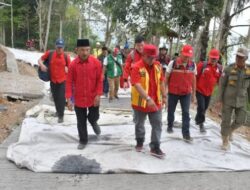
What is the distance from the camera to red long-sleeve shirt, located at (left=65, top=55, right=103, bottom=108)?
697 centimetres

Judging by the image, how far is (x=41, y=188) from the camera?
5.64 metres

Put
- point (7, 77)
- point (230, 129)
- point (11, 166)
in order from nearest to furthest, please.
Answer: point (11, 166)
point (230, 129)
point (7, 77)

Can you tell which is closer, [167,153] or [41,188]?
[41,188]

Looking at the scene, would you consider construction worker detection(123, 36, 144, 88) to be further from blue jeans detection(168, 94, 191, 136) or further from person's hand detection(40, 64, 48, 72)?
person's hand detection(40, 64, 48, 72)

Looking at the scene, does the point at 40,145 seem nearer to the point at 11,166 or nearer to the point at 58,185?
the point at 11,166

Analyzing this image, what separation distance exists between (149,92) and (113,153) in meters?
1.09

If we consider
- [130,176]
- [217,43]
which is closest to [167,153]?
[130,176]

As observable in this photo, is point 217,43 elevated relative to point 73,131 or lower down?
elevated

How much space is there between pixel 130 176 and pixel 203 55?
15.1 meters

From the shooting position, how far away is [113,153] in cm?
680

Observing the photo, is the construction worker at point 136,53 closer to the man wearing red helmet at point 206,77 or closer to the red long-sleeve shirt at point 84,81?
the man wearing red helmet at point 206,77

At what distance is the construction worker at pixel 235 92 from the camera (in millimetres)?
7125

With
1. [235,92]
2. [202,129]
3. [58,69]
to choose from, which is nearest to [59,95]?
[58,69]

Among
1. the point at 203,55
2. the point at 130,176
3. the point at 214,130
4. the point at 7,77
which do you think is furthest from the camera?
the point at 203,55
